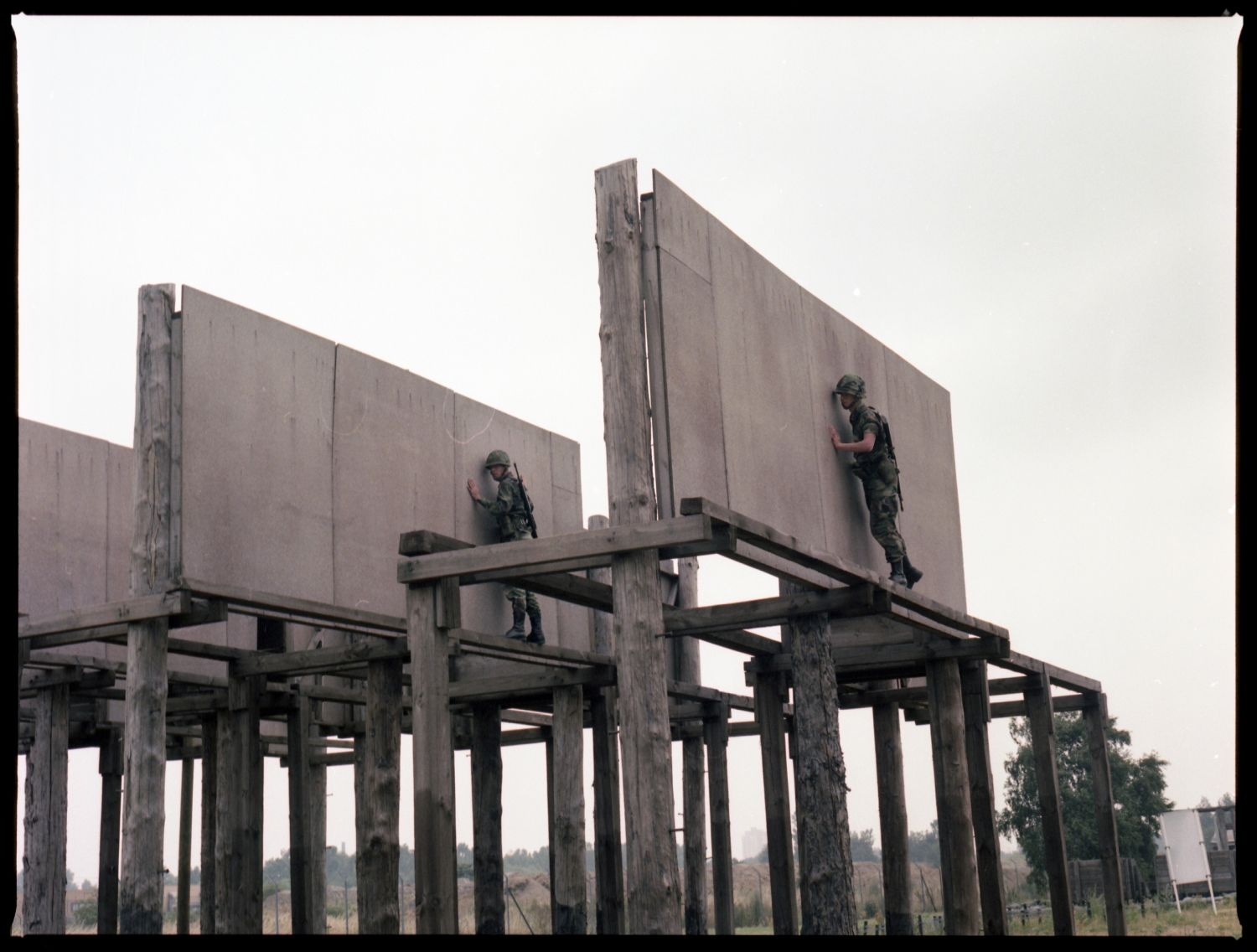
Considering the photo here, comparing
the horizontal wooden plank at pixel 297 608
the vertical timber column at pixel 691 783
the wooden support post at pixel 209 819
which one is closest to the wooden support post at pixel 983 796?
the vertical timber column at pixel 691 783

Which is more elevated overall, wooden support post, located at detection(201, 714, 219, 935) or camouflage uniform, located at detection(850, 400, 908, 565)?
camouflage uniform, located at detection(850, 400, 908, 565)

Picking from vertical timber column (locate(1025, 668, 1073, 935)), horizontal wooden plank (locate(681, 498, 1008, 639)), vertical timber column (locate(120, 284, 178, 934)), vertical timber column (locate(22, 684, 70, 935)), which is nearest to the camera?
horizontal wooden plank (locate(681, 498, 1008, 639))

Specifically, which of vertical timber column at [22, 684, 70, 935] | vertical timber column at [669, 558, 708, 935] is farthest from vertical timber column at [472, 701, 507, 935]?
vertical timber column at [22, 684, 70, 935]

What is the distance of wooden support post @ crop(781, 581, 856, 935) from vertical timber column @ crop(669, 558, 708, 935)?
6221 mm

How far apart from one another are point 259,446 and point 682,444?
14.7 ft

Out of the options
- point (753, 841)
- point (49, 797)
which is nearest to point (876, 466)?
point (49, 797)

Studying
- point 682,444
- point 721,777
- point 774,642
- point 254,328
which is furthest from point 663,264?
point 721,777

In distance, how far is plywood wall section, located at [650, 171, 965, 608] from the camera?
35.8 feet

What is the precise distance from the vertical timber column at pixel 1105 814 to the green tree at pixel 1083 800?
17.4 metres

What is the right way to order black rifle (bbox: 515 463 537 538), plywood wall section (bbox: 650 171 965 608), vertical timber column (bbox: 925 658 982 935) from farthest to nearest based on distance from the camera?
black rifle (bbox: 515 463 537 538) < vertical timber column (bbox: 925 658 982 935) < plywood wall section (bbox: 650 171 965 608)

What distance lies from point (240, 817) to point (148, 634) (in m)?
3.18

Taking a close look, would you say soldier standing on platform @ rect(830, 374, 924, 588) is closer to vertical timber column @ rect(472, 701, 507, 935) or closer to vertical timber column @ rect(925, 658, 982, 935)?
vertical timber column @ rect(925, 658, 982, 935)

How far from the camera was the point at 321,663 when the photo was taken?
13.3 meters

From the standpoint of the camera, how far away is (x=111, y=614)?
39.8 feet
